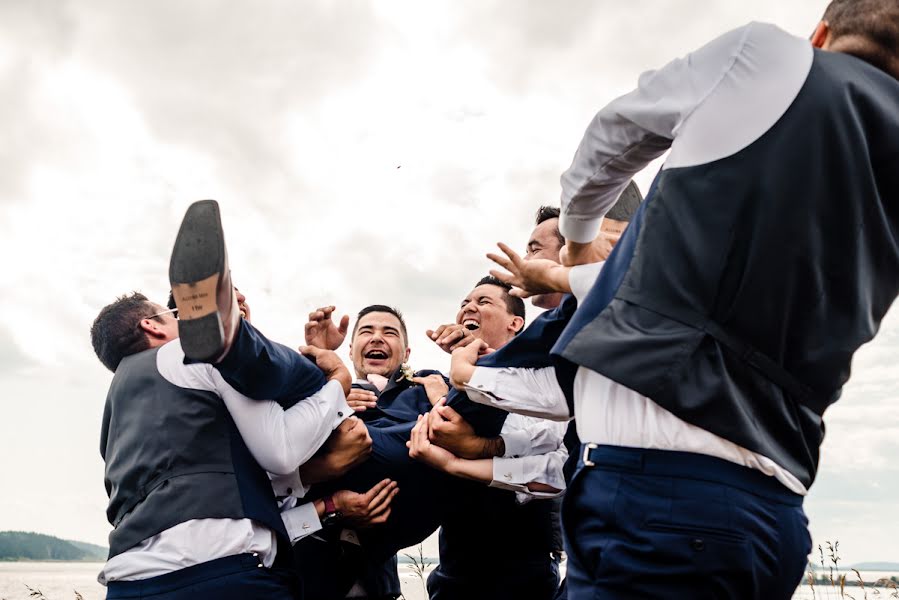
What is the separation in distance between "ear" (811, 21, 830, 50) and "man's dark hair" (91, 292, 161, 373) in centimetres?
298

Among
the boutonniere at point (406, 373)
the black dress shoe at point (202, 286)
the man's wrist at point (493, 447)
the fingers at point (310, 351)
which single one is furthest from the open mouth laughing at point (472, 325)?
the black dress shoe at point (202, 286)

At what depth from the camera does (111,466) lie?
3.38m

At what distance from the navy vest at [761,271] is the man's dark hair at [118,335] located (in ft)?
8.01

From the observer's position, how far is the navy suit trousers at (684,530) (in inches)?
74.7

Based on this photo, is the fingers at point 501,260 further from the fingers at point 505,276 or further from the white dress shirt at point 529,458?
the white dress shirt at point 529,458

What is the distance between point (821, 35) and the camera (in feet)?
7.48

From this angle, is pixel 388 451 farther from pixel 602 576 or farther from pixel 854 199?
pixel 854 199

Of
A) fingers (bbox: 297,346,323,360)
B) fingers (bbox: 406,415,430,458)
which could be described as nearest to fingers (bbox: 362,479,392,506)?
fingers (bbox: 406,415,430,458)

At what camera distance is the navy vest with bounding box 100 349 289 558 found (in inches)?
123

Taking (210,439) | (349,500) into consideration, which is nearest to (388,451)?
(349,500)

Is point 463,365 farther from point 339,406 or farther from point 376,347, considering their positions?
point 376,347

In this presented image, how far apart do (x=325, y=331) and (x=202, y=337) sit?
125 centimetres

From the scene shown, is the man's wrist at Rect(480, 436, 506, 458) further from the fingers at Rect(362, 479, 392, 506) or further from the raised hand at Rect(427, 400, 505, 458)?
the fingers at Rect(362, 479, 392, 506)

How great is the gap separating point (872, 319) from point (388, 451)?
254cm
